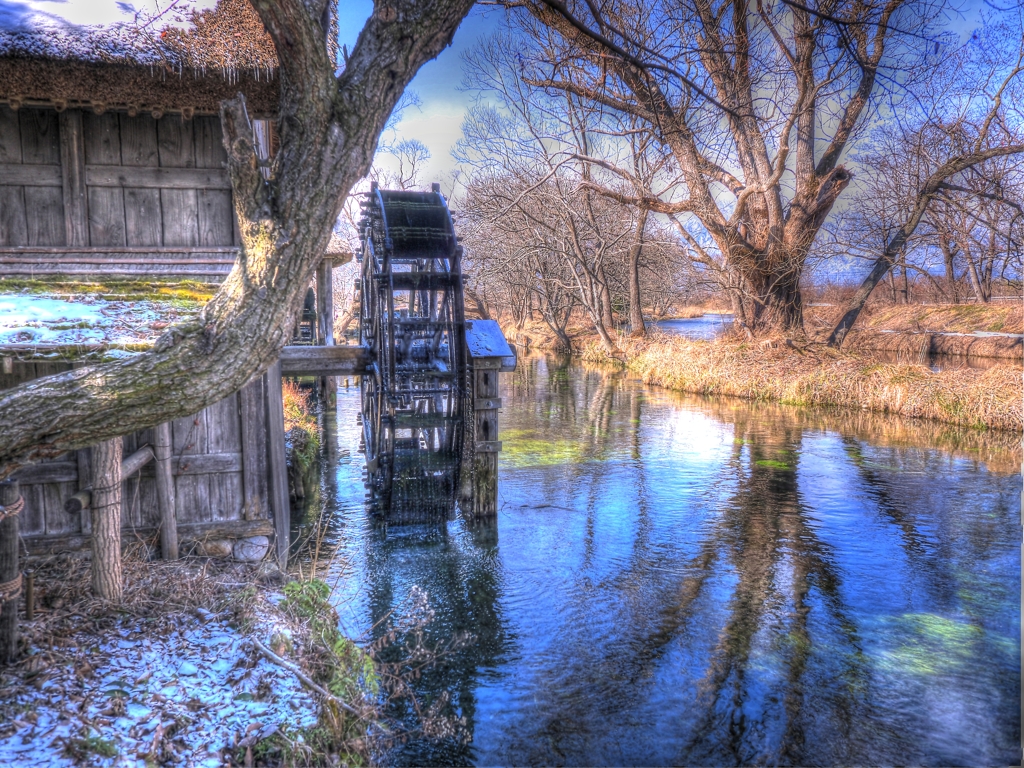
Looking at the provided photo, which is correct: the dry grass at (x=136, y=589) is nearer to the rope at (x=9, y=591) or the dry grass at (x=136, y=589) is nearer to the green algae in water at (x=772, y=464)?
the rope at (x=9, y=591)

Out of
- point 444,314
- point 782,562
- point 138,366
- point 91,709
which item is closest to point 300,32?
point 138,366

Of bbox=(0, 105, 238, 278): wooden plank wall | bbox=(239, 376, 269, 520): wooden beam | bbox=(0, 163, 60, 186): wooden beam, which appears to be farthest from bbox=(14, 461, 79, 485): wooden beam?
bbox=(0, 163, 60, 186): wooden beam

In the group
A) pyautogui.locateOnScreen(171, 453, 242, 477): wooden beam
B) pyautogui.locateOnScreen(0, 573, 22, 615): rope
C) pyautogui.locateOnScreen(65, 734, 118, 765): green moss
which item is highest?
pyautogui.locateOnScreen(171, 453, 242, 477): wooden beam

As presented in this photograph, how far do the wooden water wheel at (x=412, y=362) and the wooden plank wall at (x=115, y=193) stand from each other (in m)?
2.37

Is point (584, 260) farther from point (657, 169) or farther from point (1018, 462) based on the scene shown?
point (1018, 462)

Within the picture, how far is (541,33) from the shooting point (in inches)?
436

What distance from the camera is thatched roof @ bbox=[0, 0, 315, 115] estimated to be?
13.3 feet

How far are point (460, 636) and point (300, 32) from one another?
377cm

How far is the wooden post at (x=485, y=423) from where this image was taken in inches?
265

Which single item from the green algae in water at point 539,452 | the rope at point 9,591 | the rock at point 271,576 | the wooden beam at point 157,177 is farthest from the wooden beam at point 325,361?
the rope at point 9,591

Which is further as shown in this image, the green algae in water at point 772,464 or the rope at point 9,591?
the green algae in water at point 772,464

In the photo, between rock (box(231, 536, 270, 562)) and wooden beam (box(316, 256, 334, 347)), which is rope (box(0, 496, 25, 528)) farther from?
wooden beam (box(316, 256, 334, 347))

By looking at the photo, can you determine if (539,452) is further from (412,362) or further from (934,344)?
(934,344)

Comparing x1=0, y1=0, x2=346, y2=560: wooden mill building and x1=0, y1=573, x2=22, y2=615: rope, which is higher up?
x1=0, y1=0, x2=346, y2=560: wooden mill building
